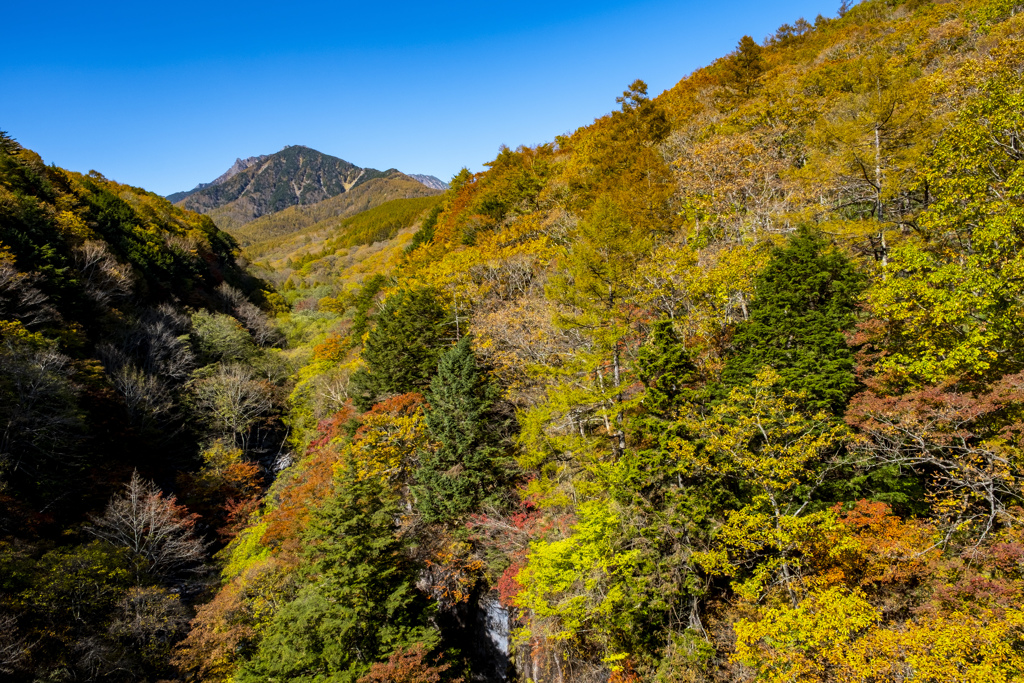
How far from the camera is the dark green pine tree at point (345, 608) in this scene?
14.4 metres

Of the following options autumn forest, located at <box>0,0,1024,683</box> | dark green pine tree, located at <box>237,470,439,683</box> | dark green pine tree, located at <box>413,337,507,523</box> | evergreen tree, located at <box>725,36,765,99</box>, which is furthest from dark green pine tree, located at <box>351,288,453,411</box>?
evergreen tree, located at <box>725,36,765,99</box>

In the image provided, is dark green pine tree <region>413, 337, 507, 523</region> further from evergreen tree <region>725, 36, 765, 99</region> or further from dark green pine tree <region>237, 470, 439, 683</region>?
evergreen tree <region>725, 36, 765, 99</region>

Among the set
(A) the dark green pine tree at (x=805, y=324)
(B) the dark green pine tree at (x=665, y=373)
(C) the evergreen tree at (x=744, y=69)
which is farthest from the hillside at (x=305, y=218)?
(B) the dark green pine tree at (x=665, y=373)

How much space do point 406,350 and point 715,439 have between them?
1794 centimetres

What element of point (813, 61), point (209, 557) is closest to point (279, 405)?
point (209, 557)

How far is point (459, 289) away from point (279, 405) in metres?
25.4

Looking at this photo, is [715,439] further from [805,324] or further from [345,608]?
[345,608]

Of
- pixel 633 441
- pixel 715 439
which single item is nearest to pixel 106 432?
pixel 633 441

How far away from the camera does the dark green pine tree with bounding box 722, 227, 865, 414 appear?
13562 millimetres

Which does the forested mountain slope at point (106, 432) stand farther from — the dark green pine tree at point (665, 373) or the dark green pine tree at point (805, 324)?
the dark green pine tree at point (805, 324)

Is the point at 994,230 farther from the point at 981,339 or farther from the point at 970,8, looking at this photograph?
the point at 970,8

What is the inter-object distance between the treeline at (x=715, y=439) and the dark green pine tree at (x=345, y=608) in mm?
113

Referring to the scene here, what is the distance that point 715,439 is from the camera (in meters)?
12.7

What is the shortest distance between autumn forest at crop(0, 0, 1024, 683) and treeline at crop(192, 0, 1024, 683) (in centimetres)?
14
